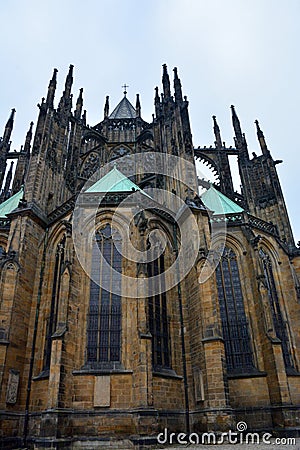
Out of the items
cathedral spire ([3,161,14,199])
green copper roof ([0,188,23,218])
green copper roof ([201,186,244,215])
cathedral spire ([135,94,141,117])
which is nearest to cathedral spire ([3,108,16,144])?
cathedral spire ([3,161,14,199])

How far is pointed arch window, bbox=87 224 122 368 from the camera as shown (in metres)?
12.3

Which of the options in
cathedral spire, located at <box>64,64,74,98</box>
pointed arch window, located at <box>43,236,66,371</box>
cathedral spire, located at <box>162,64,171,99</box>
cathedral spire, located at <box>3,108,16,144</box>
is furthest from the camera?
cathedral spire, located at <box>3,108,16,144</box>

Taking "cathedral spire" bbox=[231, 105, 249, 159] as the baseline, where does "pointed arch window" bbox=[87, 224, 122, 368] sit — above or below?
below

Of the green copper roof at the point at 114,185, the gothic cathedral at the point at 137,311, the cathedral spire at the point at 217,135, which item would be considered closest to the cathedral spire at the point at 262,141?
the cathedral spire at the point at 217,135

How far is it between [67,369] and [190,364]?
487cm

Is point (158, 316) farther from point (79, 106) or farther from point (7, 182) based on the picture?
point (79, 106)

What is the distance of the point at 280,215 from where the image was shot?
20.9 m

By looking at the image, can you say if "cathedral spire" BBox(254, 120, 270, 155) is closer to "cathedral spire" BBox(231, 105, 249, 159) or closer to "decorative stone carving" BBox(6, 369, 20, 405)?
"cathedral spire" BBox(231, 105, 249, 159)

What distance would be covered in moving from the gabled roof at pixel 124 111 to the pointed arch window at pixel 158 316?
21064 millimetres

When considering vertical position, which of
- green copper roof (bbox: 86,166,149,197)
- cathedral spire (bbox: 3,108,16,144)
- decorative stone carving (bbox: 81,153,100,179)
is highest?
cathedral spire (bbox: 3,108,16,144)

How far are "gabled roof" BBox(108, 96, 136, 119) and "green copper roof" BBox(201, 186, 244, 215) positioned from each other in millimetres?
15454

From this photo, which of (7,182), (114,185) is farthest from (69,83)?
(114,185)

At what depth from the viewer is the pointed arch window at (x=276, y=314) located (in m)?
15.5

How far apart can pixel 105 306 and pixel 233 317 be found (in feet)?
20.6
